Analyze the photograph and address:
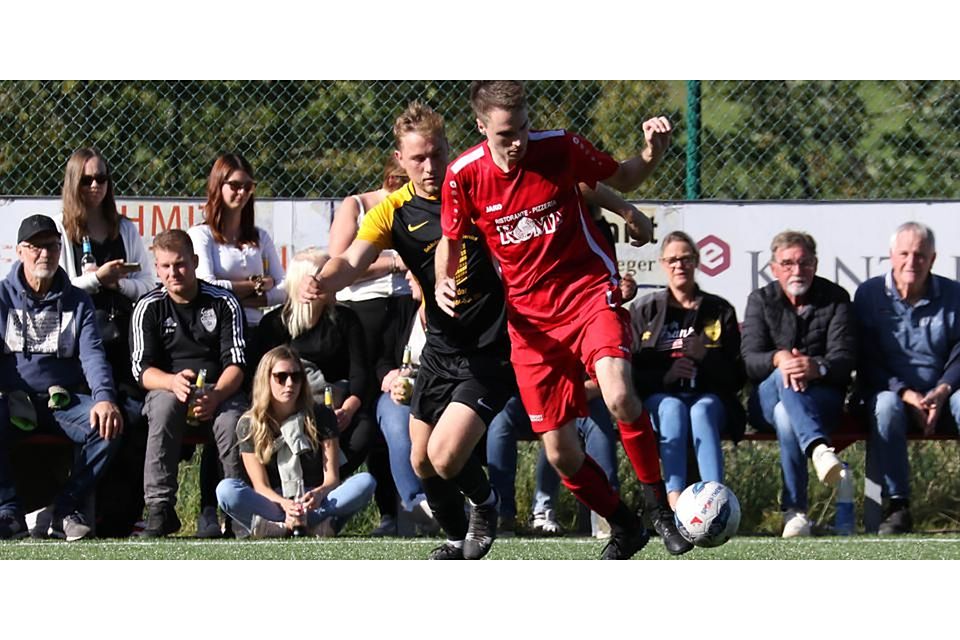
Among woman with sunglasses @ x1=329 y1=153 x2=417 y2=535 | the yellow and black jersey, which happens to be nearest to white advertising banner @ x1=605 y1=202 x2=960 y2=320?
woman with sunglasses @ x1=329 y1=153 x2=417 y2=535

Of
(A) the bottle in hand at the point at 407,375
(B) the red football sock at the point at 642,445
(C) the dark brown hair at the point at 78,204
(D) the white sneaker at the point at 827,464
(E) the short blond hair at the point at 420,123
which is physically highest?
(E) the short blond hair at the point at 420,123

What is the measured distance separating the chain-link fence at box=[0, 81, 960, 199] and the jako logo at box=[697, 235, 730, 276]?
84cm

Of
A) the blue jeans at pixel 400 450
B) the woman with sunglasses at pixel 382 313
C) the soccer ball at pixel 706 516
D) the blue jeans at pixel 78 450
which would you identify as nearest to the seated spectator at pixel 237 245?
the woman with sunglasses at pixel 382 313

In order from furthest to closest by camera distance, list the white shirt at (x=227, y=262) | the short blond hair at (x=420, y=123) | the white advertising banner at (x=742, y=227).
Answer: the white advertising banner at (x=742, y=227) → the white shirt at (x=227, y=262) → the short blond hair at (x=420, y=123)

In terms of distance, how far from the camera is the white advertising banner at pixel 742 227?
912cm

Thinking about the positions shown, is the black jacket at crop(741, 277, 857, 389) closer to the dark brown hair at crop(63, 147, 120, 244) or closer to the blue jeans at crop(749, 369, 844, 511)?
the blue jeans at crop(749, 369, 844, 511)

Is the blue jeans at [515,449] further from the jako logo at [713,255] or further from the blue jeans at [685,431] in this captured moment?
the jako logo at [713,255]

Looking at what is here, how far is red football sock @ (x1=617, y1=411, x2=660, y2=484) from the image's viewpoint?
5.71 metres

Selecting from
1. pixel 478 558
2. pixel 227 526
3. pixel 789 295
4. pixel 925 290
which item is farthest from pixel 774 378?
pixel 227 526

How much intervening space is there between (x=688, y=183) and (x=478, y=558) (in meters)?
3.91

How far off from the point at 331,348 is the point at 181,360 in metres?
0.81

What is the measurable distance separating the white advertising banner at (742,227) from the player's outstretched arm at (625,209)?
120 inches

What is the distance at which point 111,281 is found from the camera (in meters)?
8.30

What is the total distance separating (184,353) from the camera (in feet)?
26.7
